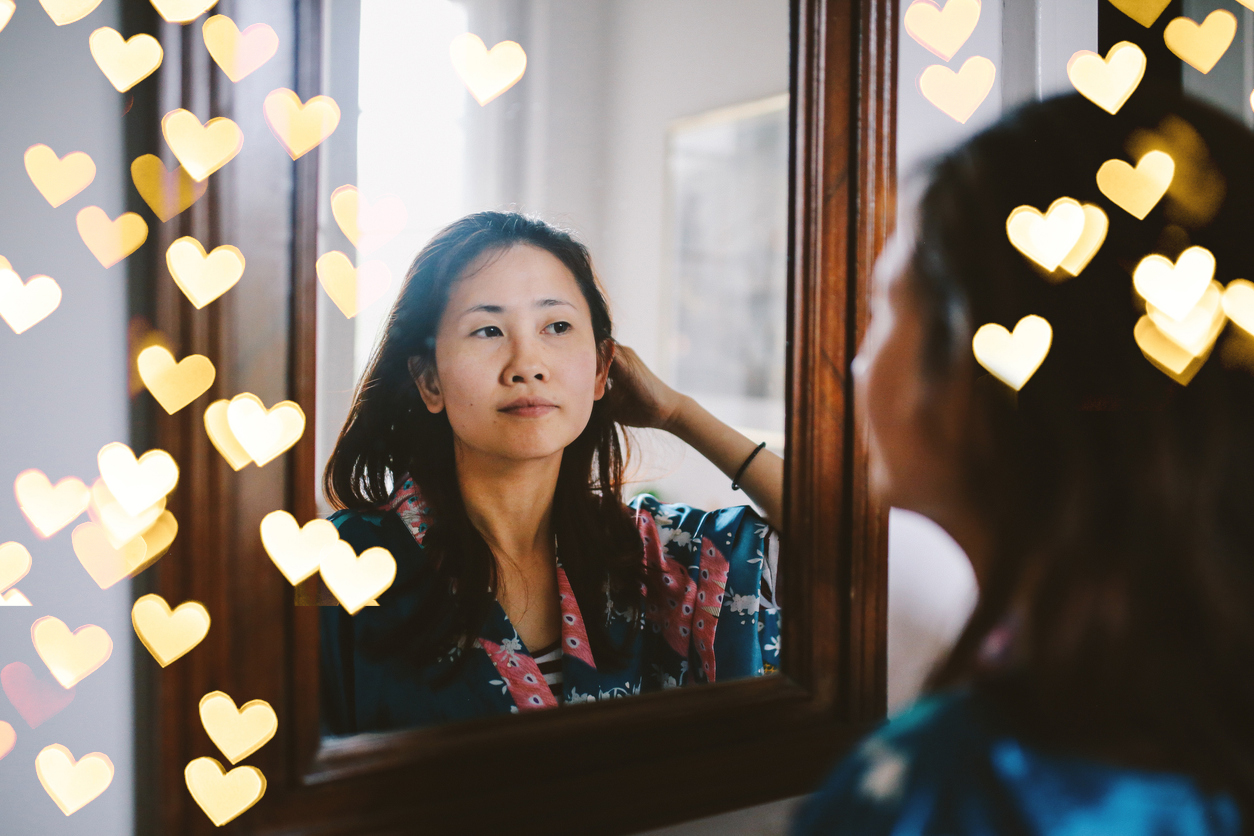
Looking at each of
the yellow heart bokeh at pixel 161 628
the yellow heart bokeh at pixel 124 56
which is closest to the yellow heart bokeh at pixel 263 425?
the yellow heart bokeh at pixel 161 628

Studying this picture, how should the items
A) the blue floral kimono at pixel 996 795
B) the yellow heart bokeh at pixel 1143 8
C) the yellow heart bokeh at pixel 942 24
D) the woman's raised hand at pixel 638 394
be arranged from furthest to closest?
the yellow heart bokeh at pixel 1143 8
the yellow heart bokeh at pixel 942 24
the woman's raised hand at pixel 638 394
the blue floral kimono at pixel 996 795

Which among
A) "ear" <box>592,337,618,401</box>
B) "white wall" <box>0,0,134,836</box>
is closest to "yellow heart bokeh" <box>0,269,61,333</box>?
"white wall" <box>0,0,134,836</box>

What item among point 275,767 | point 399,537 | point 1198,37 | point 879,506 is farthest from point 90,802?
point 1198,37

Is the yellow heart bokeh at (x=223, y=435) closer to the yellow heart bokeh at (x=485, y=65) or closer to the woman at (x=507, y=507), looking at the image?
the woman at (x=507, y=507)

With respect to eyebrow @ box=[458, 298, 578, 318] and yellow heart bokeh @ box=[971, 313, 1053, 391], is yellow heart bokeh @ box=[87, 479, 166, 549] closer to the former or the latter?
eyebrow @ box=[458, 298, 578, 318]

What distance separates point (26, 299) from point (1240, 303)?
32.3 inches

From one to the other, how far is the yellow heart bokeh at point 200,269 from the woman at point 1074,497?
488mm

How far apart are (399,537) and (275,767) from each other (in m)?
0.18

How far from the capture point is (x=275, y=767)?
0.55 meters

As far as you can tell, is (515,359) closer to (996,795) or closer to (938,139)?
(996,795)

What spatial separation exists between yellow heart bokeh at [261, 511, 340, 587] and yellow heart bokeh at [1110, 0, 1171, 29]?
3.55 ft

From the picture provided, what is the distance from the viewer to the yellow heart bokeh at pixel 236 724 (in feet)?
1.74

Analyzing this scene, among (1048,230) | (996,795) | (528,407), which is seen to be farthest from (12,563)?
(1048,230)

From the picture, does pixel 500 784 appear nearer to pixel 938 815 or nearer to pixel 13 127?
pixel 938 815
